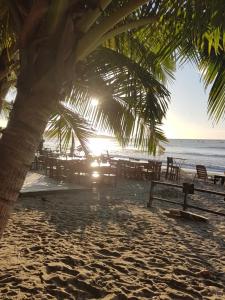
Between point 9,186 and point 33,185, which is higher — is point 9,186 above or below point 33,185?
above

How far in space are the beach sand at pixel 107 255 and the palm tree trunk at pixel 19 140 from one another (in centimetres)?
203

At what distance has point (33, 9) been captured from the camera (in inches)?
81.6

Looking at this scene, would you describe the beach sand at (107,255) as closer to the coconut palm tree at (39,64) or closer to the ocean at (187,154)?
the ocean at (187,154)

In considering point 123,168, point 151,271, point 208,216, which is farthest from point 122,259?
point 123,168

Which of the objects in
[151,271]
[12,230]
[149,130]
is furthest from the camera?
[12,230]

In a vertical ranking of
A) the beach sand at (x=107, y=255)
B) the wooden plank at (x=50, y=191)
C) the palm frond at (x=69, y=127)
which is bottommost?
the beach sand at (x=107, y=255)

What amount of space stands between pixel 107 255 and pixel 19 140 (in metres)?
3.65

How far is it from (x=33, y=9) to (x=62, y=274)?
10.9 ft

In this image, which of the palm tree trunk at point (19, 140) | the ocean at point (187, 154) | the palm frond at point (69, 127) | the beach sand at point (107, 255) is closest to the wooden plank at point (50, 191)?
the beach sand at point (107, 255)

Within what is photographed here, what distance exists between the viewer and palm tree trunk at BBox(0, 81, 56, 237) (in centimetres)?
201

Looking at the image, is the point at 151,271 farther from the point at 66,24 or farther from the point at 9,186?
the point at 66,24

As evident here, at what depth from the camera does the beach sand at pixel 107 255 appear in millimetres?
4008

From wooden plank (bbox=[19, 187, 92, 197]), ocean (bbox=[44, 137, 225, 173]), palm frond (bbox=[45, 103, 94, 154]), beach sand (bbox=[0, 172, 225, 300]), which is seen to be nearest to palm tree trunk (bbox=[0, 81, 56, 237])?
beach sand (bbox=[0, 172, 225, 300])

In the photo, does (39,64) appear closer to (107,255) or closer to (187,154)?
(107,255)
